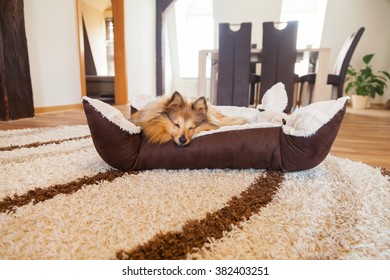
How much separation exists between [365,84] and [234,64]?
3914 millimetres

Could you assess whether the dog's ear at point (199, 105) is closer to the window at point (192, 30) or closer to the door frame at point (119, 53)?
the door frame at point (119, 53)

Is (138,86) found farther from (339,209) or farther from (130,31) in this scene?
→ (339,209)

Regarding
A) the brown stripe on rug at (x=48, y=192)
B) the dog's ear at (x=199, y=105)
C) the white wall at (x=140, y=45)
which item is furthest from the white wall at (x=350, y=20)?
the brown stripe on rug at (x=48, y=192)

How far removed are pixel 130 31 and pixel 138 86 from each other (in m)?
1.08

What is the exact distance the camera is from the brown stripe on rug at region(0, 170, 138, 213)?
87 centimetres

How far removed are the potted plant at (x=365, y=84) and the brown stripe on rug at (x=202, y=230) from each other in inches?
224

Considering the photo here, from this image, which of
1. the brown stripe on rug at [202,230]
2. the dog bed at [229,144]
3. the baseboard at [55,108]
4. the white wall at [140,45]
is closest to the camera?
the brown stripe on rug at [202,230]

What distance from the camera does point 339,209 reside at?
90 centimetres

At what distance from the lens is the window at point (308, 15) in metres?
6.05

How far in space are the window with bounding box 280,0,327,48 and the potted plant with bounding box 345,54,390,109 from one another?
3.78ft

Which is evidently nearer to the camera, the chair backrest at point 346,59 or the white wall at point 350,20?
the chair backrest at point 346,59

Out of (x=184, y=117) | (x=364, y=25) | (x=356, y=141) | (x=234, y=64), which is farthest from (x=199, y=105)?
(x=364, y=25)

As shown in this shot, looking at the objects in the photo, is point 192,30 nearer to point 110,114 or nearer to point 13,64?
point 13,64
